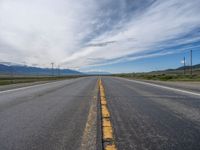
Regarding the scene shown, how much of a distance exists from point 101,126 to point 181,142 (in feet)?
4.73

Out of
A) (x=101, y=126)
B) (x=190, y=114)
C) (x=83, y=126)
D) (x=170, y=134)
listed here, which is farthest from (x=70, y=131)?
(x=190, y=114)

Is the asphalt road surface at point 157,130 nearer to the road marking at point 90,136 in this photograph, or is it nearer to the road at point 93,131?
the road at point 93,131

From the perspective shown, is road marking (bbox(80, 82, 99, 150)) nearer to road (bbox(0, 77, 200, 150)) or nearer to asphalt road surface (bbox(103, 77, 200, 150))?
road (bbox(0, 77, 200, 150))

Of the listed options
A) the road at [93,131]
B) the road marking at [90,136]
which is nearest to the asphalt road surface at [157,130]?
the road at [93,131]

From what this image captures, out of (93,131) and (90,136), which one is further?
(93,131)

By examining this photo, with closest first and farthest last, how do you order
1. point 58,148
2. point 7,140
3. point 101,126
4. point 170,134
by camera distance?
point 58,148, point 7,140, point 170,134, point 101,126

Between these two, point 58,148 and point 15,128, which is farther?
point 15,128

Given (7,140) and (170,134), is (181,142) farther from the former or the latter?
(7,140)

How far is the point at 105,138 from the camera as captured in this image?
2.96 metres

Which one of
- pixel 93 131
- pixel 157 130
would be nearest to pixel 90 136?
pixel 93 131

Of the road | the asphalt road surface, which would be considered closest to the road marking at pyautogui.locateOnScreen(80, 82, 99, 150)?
the road

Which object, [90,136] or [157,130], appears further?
[157,130]

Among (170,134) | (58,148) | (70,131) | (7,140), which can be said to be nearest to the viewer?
(58,148)

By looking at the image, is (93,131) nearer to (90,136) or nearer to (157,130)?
(90,136)
